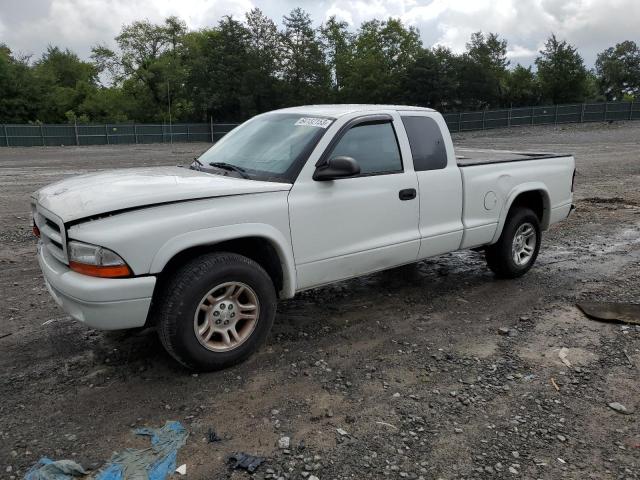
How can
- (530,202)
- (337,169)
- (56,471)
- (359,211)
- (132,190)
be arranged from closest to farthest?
(56,471) → (132,190) → (337,169) → (359,211) → (530,202)

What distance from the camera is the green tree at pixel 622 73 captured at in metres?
77.2

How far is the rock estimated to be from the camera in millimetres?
3105

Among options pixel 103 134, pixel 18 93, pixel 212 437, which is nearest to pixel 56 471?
pixel 212 437

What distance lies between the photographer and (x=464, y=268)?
21.8 feet

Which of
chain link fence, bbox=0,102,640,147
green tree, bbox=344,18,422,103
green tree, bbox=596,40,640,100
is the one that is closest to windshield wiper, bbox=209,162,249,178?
chain link fence, bbox=0,102,640,147

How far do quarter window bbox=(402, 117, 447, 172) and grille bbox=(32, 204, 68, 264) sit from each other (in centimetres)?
292

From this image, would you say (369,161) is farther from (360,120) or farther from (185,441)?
(185,441)

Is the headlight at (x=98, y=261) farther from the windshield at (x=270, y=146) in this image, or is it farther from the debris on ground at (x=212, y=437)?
the windshield at (x=270, y=146)

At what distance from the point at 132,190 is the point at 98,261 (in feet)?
1.95

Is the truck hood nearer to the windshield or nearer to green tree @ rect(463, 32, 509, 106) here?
the windshield

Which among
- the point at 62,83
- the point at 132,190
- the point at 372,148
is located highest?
the point at 62,83

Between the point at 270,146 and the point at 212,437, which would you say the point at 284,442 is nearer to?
the point at 212,437

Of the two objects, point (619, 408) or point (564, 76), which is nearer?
point (619, 408)

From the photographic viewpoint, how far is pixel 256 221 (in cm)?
387
